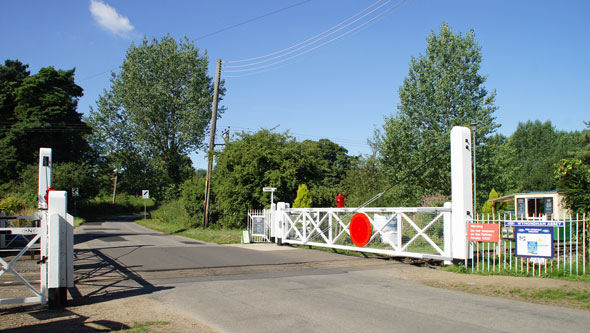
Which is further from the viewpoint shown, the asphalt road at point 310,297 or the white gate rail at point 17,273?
the white gate rail at point 17,273

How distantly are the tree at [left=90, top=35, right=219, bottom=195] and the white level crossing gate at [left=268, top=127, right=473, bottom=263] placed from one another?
27957 millimetres

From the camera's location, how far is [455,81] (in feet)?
102

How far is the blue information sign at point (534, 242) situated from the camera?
33.0ft

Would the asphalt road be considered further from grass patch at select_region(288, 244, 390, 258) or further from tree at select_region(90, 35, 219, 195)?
tree at select_region(90, 35, 219, 195)

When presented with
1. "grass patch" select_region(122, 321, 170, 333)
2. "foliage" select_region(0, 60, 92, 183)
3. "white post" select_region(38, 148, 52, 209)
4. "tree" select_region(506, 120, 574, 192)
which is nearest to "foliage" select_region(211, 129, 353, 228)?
"white post" select_region(38, 148, 52, 209)

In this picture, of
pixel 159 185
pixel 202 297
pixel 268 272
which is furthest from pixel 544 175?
pixel 202 297

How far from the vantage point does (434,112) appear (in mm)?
31516

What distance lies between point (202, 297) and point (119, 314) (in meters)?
1.70

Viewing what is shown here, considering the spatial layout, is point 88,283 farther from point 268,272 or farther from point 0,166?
point 0,166

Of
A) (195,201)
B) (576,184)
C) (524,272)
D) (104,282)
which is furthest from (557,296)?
(195,201)

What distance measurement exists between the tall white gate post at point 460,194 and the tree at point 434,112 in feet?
61.5

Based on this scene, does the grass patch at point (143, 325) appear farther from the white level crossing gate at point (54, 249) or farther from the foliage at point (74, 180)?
the foliage at point (74, 180)

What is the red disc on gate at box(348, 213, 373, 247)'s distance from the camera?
47.4ft

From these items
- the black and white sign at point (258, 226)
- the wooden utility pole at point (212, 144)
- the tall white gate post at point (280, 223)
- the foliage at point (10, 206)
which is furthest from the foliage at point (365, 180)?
the foliage at point (10, 206)
